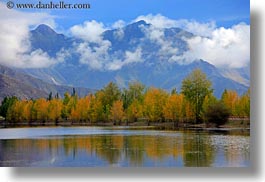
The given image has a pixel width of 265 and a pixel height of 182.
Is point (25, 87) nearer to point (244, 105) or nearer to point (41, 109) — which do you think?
point (41, 109)

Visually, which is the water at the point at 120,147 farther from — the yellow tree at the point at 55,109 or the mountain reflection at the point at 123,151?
the yellow tree at the point at 55,109

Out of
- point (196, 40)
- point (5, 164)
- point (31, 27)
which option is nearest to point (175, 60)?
point (196, 40)

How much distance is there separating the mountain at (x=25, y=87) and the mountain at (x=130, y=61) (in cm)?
9

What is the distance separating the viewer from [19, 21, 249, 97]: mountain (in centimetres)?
862

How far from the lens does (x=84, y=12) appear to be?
8523mm

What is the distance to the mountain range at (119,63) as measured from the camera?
861cm

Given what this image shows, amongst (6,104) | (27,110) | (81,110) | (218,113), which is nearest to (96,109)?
(81,110)

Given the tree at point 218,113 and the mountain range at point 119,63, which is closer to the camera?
the mountain range at point 119,63

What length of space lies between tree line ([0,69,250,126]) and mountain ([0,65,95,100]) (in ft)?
0.23

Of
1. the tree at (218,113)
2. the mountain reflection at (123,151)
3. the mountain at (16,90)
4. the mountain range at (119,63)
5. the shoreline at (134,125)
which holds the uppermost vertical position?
the mountain range at (119,63)

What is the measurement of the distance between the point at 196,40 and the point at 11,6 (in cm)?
248

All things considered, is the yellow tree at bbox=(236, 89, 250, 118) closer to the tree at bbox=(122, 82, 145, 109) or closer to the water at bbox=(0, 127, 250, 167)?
the water at bbox=(0, 127, 250, 167)

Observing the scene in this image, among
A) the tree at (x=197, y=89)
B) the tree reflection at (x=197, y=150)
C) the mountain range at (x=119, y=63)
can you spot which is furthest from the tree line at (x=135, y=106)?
the tree reflection at (x=197, y=150)

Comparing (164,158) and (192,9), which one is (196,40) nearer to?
(192,9)
